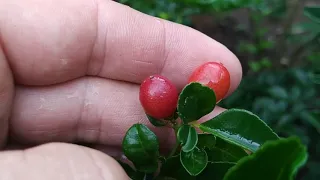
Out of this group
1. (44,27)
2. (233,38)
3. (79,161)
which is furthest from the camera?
(233,38)

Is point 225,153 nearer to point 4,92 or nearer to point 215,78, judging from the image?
point 215,78

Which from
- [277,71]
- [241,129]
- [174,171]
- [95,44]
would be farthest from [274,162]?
[277,71]

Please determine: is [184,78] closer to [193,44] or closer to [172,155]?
[193,44]

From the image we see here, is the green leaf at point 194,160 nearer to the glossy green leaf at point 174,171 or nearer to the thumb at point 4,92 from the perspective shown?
the glossy green leaf at point 174,171

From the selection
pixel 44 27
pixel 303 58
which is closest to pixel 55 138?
pixel 44 27

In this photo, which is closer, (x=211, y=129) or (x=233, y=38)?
(x=211, y=129)

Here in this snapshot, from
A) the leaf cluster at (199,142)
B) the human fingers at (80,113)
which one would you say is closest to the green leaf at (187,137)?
the leaf cluster at (199,142)
